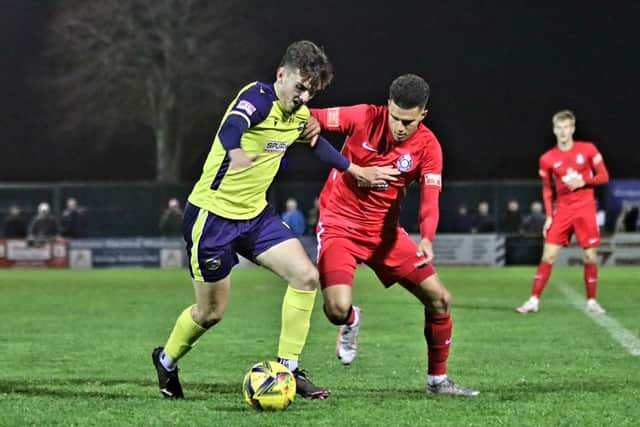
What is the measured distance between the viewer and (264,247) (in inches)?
282

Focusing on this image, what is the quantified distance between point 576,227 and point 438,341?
6.55 meters

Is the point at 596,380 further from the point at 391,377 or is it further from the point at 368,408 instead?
the point at 368,408

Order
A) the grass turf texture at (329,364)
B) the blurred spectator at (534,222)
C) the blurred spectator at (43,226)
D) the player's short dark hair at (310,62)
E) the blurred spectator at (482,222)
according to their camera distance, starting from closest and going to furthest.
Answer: the grass turf texture at (329,364)
the player's short dark hair at (310,62)
the blurred spectator at (534,222)
the blurred spectator at (43,226)
the blurred spectator at (482,222)

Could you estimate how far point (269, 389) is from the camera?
676 centimetres

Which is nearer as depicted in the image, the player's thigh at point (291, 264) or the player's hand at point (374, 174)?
the player's thigh at point (291, 264)

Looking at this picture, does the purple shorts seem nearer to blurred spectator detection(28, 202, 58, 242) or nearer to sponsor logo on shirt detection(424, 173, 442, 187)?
sponsor logo on shirt detection(424, 173, 442, 187)

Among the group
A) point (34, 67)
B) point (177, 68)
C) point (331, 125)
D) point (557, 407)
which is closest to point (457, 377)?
point (557, 407)

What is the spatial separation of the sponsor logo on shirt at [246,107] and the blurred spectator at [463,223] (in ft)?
71.7

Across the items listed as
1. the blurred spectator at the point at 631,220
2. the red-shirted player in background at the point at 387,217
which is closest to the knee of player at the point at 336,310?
Result: the red-shirted player in background at the point at 387,217

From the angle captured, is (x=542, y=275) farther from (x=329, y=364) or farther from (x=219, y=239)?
(x=219, y=239)

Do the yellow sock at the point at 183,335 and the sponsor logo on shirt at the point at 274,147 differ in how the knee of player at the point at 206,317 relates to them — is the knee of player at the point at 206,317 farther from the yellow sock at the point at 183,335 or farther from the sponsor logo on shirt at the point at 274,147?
the sponsor logo on shirt at the point at 274,147

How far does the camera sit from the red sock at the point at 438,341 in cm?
749

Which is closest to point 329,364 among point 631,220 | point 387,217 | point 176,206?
point 387,217

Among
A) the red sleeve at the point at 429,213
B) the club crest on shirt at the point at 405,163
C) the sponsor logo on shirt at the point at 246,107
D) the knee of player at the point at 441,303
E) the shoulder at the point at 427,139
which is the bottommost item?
the knee of player at the point at 441,303
